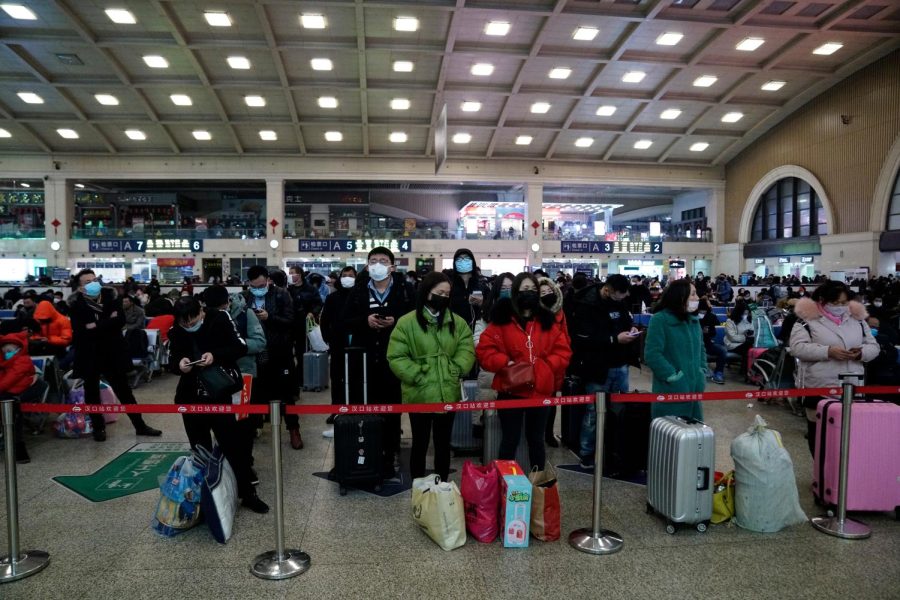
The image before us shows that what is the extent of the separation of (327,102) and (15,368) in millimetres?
23145

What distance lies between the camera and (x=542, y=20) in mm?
20781

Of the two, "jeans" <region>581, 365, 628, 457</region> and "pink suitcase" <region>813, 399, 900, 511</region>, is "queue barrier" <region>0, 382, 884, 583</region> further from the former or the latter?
"jeans" <region>581, 365, 628, 457</region>

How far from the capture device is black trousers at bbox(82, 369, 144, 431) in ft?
19.5

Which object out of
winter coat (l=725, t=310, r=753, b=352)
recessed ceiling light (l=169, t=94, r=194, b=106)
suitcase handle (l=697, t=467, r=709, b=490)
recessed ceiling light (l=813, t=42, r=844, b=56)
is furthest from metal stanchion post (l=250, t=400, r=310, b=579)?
recessed ceiling light (l=813, t=42, r=844, b=56)

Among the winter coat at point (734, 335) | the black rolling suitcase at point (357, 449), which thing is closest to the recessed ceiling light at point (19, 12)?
the black rolling suitcase at point (357, 449)

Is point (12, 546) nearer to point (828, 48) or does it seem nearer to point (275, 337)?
point (275, 337)

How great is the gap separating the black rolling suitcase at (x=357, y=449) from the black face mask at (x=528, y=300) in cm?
150

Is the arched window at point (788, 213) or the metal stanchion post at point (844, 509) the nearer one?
the metal stanchion post at point (844, 509)

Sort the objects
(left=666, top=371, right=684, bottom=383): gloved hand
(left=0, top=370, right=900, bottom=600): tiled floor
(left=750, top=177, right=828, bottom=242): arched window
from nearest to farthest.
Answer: (left=0, top=370, right=900, bottom=600): tiled floor
(left=666, top=371, right=684, bottom=383): gloved hand
(left=750, top=177, right=828, bottom=242): arched window

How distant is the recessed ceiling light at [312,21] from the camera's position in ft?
67.6

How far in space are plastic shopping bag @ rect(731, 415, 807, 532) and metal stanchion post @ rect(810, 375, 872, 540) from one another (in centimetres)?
20

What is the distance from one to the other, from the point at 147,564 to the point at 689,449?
355 cm

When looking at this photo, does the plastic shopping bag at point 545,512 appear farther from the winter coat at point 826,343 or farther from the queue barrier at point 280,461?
the winter coat at point 826,343

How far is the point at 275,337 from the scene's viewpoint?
225 inches
